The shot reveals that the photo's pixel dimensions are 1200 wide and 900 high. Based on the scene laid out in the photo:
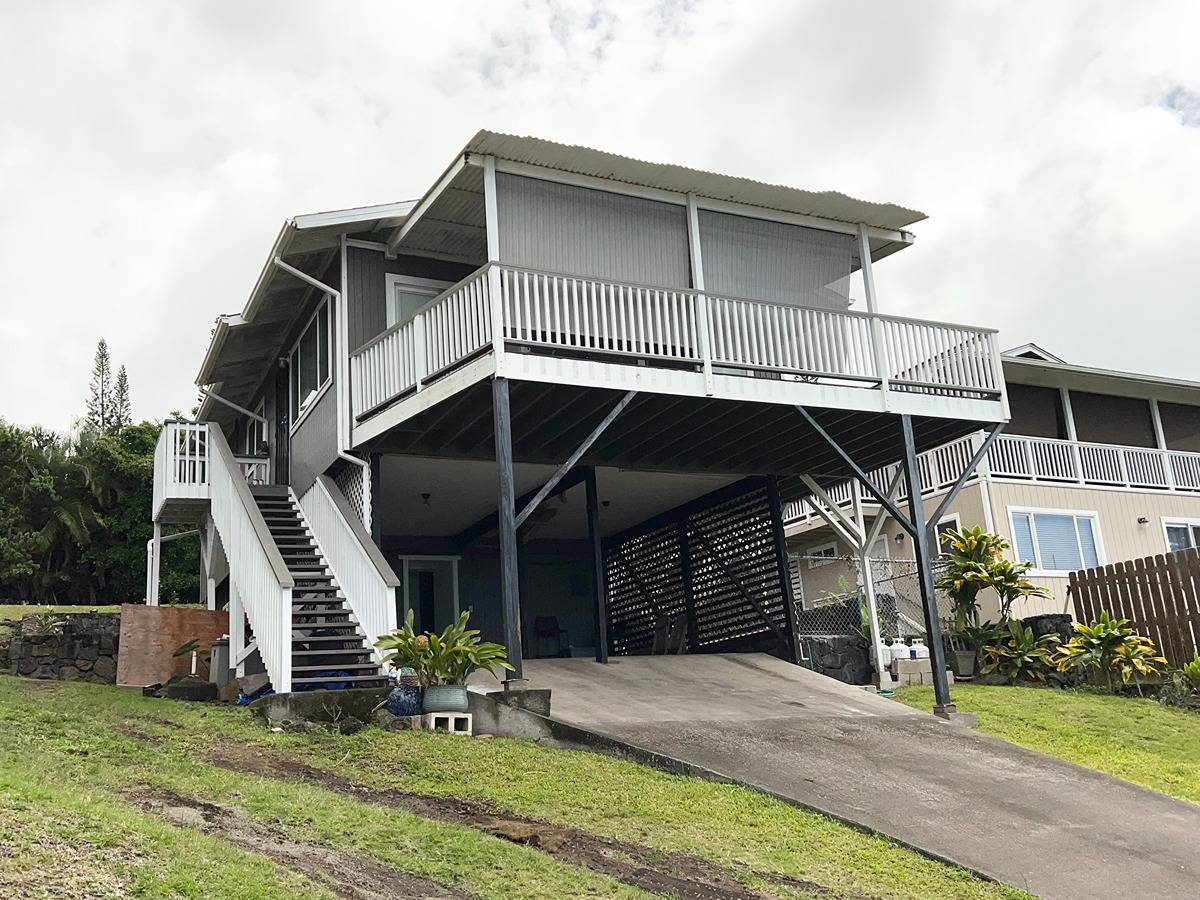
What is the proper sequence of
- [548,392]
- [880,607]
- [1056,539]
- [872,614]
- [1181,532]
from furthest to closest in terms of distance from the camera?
[1181,532], [1056,539], [880,607], [872,614], [548,392]

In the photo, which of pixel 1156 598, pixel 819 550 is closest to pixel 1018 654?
pixel 1156 598

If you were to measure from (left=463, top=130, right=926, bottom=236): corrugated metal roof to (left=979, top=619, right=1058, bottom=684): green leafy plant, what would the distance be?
6.06 m

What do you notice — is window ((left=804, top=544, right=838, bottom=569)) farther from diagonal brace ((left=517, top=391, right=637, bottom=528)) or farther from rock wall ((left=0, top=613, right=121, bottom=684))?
rock wall ((left=0, top=613, right=121, bottom=684))

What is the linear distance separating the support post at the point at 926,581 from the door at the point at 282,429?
28.6 feet

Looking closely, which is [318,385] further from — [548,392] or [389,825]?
[389,825]

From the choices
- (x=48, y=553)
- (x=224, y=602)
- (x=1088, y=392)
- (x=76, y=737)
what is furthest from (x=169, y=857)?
(x=48, y=553)

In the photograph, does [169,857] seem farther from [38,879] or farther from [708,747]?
[708,747]

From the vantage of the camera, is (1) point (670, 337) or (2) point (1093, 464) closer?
(1) point (670, 337)

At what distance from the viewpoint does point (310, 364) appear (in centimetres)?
1525

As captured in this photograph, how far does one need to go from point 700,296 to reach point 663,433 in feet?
6.34

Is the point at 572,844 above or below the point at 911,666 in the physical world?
below

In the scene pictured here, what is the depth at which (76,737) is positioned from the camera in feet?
28.3

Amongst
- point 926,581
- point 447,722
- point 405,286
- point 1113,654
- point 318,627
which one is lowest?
point 447,722

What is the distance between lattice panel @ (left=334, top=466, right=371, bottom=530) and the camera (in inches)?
502
